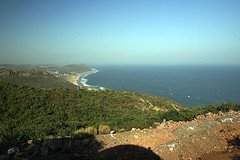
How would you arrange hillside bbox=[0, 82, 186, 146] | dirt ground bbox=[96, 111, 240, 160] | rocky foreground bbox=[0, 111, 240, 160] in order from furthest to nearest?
hillside bbox=[0, 82, 186, 146], dirt ground bbox=[96, 111, 240, 160], rocky foreground bbox=[0, 111, 240, 160]

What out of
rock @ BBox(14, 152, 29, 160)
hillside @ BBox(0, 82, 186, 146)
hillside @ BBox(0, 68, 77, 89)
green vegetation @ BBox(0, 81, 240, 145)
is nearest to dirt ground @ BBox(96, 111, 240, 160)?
rock @ BBox(14, 152, 29, 160)

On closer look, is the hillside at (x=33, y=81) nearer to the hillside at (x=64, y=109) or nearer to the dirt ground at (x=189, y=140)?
the hillside at (x=64, y=109)

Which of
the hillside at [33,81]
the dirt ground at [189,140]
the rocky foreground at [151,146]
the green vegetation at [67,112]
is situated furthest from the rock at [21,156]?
the hillside at [33,81]

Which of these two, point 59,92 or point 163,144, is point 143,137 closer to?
point 163,144

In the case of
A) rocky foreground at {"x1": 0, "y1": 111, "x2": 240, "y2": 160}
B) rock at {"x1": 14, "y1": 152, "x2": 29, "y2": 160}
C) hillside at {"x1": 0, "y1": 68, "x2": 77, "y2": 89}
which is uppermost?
rocky foreground at {"x1": 0, "y1": 111, "x2": 240, "y2": 160}

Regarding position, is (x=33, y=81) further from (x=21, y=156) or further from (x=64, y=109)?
(x=21, y=156)

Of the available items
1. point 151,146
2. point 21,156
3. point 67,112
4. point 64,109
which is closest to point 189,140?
point 151,146

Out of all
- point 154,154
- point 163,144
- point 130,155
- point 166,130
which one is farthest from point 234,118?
point 130,155

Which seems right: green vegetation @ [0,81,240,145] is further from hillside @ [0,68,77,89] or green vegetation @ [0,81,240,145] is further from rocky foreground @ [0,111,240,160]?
hillside @ [0,68,77,89]
